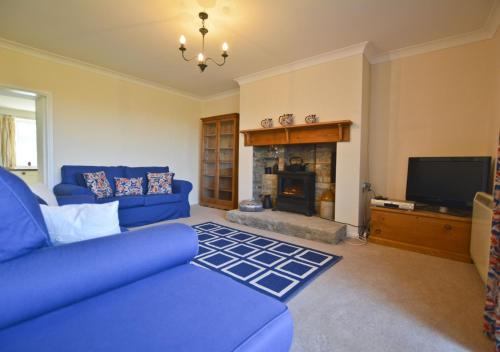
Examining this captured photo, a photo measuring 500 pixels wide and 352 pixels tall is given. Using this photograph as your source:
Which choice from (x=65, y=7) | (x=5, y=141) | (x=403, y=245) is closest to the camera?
(x=65, y=7)

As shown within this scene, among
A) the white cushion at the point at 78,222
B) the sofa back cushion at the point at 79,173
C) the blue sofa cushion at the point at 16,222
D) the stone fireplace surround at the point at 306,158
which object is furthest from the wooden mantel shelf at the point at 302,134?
the blue sofa cushion at the point at 16,222

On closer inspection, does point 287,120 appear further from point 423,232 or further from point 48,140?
point 48,140

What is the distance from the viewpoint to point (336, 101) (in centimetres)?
353

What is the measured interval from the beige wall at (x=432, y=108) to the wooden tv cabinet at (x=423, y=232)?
0.60 meters

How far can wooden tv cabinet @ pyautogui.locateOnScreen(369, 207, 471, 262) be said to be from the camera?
2621mm

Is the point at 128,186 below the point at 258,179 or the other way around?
below

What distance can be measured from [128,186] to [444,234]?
451 centimetres

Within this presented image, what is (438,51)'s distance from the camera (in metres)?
3.14

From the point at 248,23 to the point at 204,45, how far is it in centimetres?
89

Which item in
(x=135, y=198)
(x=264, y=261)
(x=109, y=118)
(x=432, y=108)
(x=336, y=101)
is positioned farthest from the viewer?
(x=109, y=118)

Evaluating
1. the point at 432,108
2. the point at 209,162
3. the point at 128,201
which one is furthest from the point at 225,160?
the point at 432,108

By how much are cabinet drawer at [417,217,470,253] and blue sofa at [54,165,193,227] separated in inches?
141

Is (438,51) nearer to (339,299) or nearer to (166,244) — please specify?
(339,299)

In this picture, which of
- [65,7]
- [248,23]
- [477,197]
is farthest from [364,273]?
[65,7]
